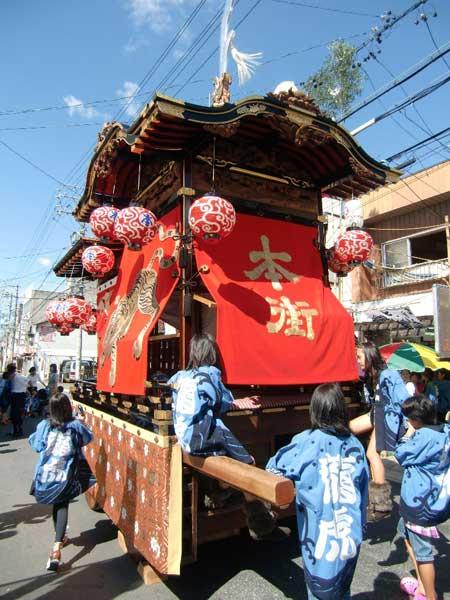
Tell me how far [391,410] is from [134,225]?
3464 millimetres

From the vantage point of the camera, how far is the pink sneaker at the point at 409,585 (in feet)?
11.7

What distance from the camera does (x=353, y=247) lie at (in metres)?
5.62

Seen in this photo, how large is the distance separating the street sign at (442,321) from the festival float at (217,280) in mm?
1291

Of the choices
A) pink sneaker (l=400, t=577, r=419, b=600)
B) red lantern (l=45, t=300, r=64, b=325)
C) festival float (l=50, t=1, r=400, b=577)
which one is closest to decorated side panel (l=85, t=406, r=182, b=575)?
festival float (l=50, t=1, r=400, b=577)

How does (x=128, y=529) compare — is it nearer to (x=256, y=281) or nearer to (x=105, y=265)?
(x=256, y=281)

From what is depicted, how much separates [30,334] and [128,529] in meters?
48.7

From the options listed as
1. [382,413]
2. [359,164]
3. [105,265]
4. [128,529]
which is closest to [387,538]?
[382,413]

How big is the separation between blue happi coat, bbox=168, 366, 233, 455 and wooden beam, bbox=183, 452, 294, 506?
0.14m

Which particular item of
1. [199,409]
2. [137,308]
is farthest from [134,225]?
[199,409]

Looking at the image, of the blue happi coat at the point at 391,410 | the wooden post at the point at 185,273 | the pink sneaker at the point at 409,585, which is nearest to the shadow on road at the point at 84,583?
→ the wooden post at the point at 185,273

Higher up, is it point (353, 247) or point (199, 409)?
point (353, 247)

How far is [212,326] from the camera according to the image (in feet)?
18.9

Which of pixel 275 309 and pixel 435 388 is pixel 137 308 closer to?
pixel 275 309

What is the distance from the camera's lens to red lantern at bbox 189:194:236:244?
13.9ft
